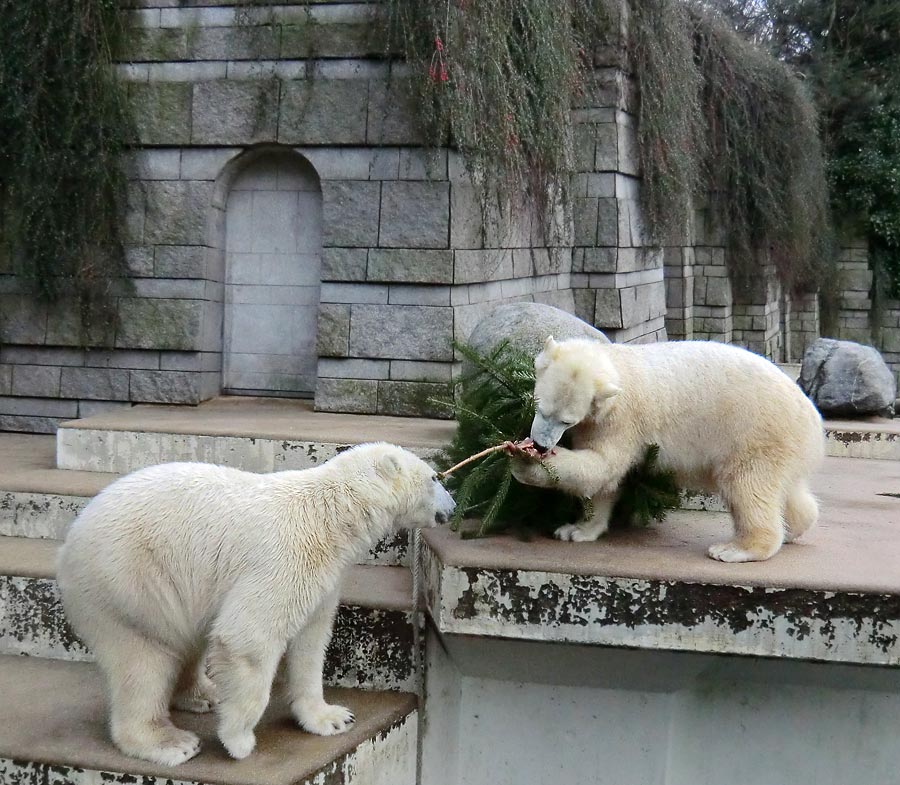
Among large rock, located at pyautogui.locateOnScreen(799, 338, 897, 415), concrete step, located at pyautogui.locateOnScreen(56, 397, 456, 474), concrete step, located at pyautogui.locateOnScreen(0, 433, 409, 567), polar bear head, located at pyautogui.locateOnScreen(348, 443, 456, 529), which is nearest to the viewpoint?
polar bear head, located at pyautogui.locateOnScreen(348, 443, 456, 529)

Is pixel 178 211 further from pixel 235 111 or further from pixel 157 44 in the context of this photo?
pixel 157 44

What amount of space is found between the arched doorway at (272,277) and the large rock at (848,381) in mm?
3075

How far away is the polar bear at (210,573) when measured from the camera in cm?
266

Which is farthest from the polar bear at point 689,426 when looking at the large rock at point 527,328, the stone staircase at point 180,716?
the large rock at point 527,328

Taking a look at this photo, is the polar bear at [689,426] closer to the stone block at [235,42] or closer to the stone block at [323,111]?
the stone block at [323,111]

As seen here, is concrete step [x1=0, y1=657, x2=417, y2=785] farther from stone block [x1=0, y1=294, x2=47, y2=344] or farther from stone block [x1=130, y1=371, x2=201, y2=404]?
stone block [x1=0, y1=294, x2=47, y2=344]

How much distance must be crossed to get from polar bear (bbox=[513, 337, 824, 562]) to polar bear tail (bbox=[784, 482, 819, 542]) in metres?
0.06

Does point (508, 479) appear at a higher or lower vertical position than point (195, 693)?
higher

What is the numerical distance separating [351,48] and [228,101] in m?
0.77

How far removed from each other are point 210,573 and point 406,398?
309 cm

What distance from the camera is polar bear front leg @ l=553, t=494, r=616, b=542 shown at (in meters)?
3.26

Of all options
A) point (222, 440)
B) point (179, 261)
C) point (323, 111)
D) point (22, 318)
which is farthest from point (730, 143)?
point (222, 440)

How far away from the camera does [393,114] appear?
18.7 ft

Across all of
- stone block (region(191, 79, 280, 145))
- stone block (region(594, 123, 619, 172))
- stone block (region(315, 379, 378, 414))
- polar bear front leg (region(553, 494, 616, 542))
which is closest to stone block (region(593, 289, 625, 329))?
stone block (region(594, 123, 619, 172))
